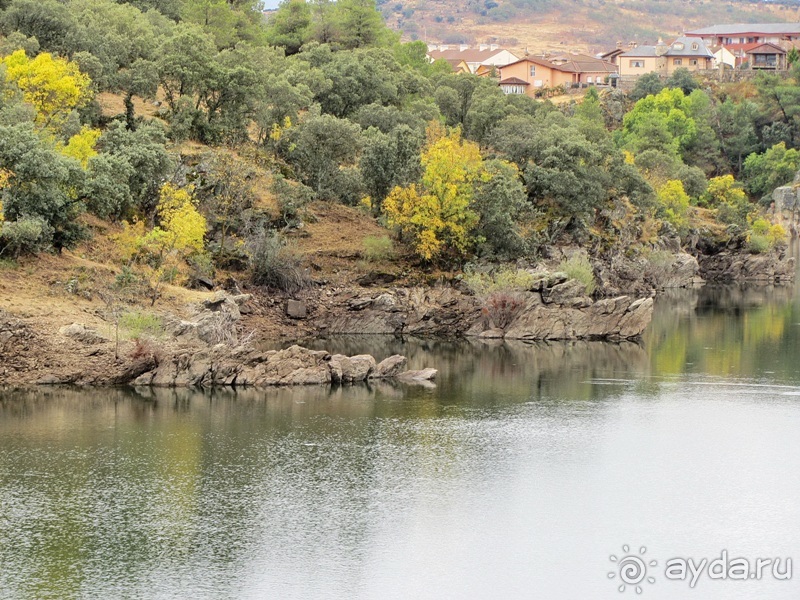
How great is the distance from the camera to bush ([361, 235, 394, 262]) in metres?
84.2

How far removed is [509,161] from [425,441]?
158 ft

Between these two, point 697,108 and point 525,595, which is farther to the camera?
point 697,108

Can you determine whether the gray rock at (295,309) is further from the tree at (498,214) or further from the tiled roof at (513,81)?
the tiled roof at (513,81)

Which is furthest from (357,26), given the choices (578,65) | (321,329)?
(578,65)

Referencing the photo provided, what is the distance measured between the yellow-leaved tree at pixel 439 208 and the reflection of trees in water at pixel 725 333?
14.1 m

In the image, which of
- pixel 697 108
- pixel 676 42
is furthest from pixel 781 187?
pixel 676 42

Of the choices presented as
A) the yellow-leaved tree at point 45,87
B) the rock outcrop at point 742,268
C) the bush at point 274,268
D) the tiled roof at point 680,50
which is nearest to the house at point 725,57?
the tiled roof at point 680,50

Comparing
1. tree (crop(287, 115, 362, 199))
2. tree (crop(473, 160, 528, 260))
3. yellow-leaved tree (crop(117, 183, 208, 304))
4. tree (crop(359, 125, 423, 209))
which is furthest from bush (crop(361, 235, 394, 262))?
yellow-leaved tree (crop(117, 183, 208, 304))

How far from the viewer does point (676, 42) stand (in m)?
188

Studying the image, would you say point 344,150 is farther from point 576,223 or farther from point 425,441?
point 425,441

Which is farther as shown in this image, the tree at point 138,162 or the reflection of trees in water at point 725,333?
the tree at point 138,162

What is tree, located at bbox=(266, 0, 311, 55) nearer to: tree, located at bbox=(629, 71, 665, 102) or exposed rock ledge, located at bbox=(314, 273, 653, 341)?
exposed rock ledge, located at bbox=(314, 273, 653, 341)

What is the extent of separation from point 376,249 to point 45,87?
75.6 ft

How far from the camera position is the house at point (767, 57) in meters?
187
